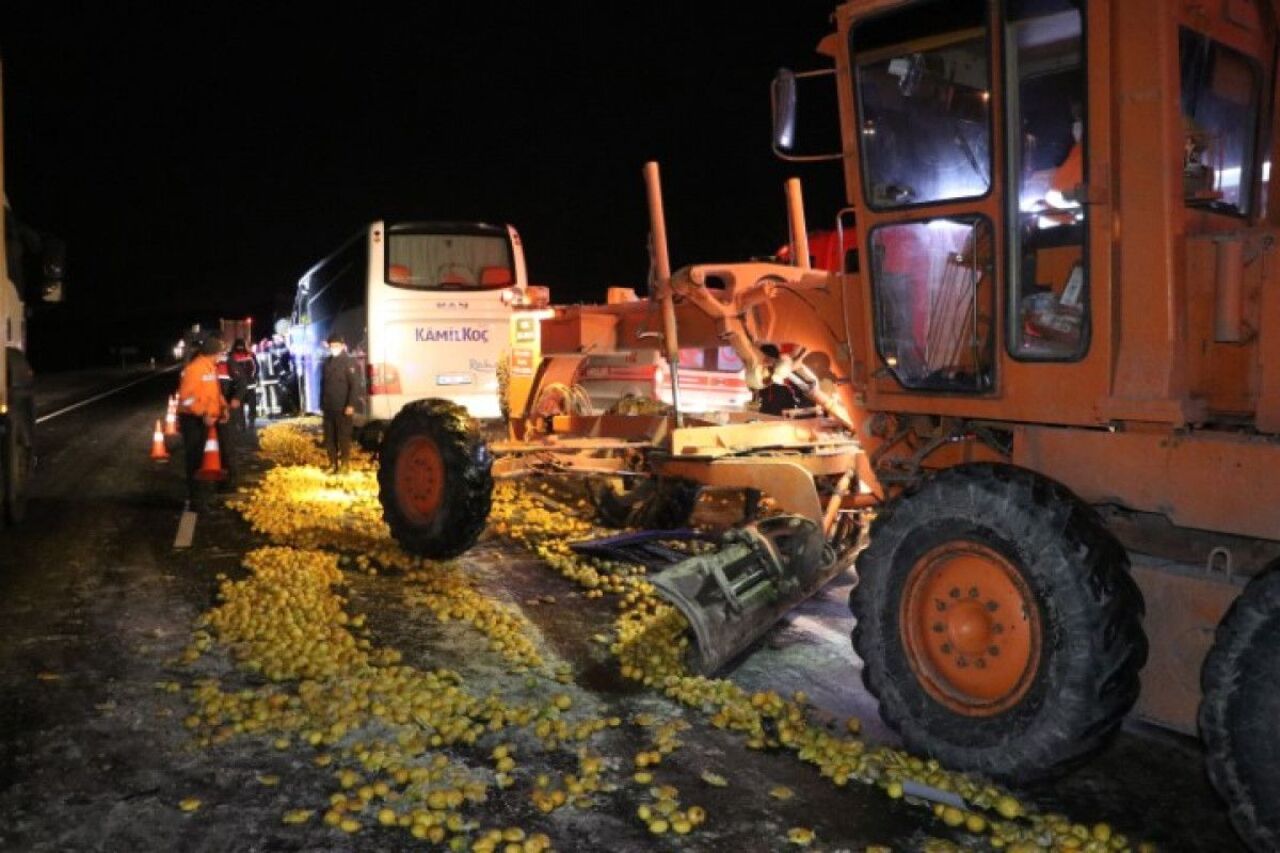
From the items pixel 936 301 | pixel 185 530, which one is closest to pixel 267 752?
pixel 936 301

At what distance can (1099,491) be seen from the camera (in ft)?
15.3

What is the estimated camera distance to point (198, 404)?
36.2 ft

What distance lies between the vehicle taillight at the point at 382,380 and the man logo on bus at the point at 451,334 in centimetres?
67

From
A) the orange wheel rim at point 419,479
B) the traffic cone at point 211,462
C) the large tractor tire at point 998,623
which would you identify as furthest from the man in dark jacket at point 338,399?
the large tractor tire at point 998,623

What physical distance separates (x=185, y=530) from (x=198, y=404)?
1.57 m

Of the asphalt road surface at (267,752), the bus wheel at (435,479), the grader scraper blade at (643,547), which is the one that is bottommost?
the asphalt road surface at (267,752)

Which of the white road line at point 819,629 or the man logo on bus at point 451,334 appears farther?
the man logo on bus at point 451,334

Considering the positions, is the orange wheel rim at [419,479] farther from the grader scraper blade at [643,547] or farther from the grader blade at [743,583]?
the grader blade at [743,583]

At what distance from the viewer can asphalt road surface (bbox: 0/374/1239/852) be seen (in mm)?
4168

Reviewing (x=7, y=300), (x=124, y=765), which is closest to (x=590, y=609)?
(x=124, y=765)

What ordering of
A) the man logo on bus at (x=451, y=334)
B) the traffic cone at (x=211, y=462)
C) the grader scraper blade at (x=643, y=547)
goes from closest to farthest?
the grader scraper blade at (x=643, y=547) < the traffic cone at (x=211, y=462) < the man logo on bus at (x=451, y=334)

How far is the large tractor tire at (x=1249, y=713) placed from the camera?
3715mm

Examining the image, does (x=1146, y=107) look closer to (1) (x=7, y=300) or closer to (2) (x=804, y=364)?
(2) (x=804, y=364)

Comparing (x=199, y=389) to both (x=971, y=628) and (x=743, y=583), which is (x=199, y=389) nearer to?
(x=743, y=583)
